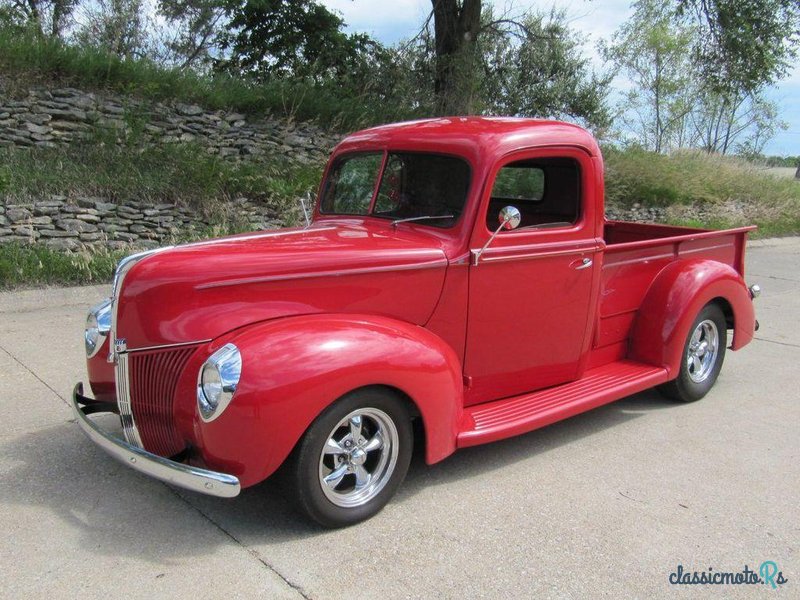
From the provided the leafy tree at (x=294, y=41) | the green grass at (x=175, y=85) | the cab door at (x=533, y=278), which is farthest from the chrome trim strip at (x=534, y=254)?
the leafy tree at (x=294, y=41)

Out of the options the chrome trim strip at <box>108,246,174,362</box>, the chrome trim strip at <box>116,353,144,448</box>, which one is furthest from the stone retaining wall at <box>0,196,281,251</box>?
the chrome trim strip at <box>116,353,144,448</box>

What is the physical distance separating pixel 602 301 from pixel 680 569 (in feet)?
6.18

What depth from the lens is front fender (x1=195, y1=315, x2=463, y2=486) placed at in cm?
278

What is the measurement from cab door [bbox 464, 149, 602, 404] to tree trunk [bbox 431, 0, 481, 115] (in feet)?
33.3

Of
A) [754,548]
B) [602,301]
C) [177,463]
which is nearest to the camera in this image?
[177,463]

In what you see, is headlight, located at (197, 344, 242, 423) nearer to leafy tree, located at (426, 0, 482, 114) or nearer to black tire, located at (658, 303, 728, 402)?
black tire, located at (658, 303, 728, 402)

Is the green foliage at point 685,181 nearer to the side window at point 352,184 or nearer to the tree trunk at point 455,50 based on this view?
the tree trunk at point 455,50

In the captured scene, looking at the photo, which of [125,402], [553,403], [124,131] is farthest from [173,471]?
[124,131]

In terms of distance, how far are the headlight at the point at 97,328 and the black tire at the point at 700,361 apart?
3.46 m

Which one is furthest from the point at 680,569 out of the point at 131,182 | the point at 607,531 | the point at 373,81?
the point at 373,81

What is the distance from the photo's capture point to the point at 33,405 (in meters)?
4.46

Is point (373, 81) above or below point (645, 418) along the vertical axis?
above

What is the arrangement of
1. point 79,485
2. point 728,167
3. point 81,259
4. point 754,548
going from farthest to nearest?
1. point 728,167
2. point 81,259
3. point 79,485
4. point 754,548

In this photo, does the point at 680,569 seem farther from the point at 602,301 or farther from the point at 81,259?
the point at 81,259
